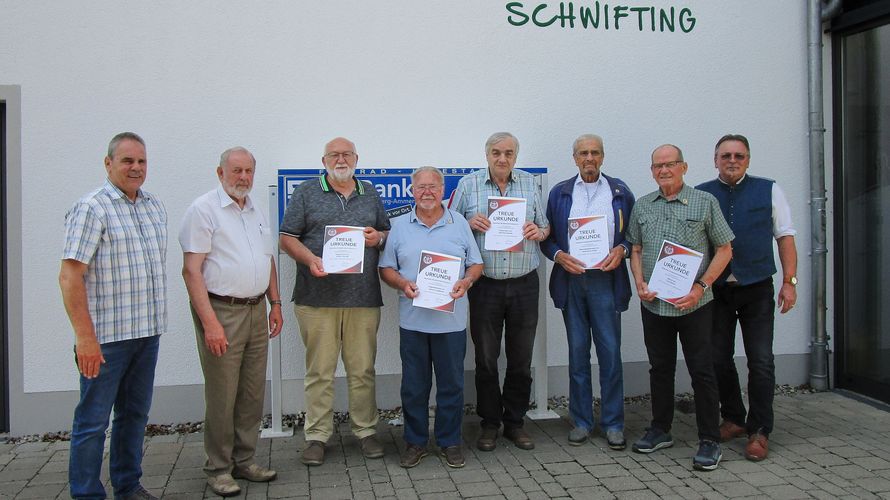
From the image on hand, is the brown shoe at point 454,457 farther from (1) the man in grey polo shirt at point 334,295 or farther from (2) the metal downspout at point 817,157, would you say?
(2) the metal downspout at point 817,157

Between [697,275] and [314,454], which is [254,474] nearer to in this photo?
[314,454]

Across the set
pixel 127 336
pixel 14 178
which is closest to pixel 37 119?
pixel 14 178

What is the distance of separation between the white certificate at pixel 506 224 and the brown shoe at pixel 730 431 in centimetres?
196

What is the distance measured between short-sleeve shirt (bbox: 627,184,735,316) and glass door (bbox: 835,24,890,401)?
2.32 m

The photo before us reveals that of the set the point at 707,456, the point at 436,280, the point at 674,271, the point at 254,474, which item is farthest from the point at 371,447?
the point at 674,271

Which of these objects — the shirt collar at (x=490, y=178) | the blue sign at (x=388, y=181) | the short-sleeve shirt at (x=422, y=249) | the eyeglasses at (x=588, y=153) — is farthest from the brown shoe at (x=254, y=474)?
the eyeglasses at (x=588, y=153)

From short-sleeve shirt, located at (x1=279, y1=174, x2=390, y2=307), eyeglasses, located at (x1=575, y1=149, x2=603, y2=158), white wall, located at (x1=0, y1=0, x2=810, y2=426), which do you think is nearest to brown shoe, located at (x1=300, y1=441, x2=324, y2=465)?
short-sleeve shirt, located at (x1=279, y1=174, x2=390, y2=307)

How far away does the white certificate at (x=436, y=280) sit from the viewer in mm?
4324

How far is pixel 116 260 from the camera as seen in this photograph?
11.9 feet

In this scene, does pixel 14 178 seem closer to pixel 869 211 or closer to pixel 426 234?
pixel 426 234

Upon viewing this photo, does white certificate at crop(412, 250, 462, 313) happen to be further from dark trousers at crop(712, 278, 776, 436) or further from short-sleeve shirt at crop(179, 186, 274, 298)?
dark trousers at crop(712, 278, 776, 436)

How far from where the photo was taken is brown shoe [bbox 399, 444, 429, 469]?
4.45 meters

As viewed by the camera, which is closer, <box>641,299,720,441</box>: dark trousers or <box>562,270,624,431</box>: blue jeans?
<box>641,299,720,441</box>: dark trousers

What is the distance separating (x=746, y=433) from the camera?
4.93 meters
